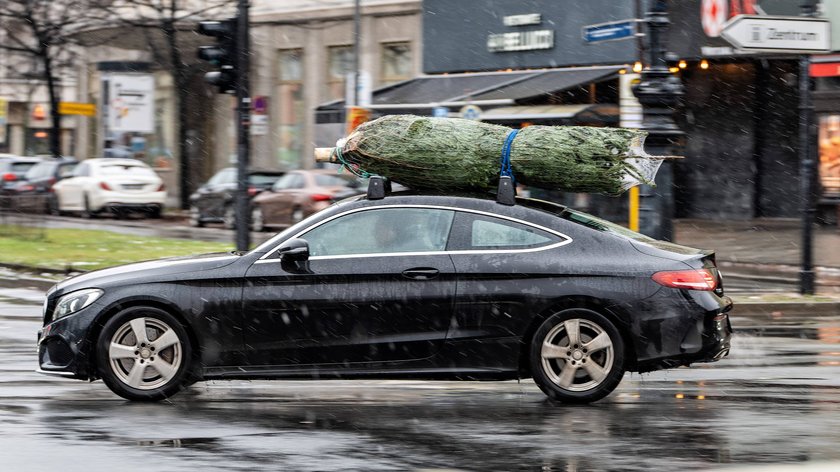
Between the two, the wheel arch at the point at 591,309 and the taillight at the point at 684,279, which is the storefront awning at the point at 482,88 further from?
the wheel arch at the point at 591,309

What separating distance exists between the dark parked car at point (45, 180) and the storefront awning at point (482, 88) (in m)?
8.10

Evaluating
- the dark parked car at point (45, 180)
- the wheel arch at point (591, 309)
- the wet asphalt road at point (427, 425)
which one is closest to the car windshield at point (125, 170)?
the dark parked car at point (45, 180)

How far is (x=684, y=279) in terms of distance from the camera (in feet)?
27.8

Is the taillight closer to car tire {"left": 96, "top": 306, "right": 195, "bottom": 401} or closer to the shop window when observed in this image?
car tire {"left": 96, "top": 306, "right": 195, "bottom": 401}

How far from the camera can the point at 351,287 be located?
338 inches

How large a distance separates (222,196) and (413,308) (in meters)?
24.9

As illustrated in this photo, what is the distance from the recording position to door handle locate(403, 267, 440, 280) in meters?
8.55

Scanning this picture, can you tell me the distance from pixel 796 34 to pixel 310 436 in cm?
976

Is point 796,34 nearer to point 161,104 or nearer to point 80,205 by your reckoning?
point 80,205

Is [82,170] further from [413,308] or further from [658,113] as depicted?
[413,308]

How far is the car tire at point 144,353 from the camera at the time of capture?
867 cm

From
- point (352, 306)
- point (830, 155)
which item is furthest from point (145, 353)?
point (830, 155)

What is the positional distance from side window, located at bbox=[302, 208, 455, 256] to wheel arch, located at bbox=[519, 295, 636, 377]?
748 mm

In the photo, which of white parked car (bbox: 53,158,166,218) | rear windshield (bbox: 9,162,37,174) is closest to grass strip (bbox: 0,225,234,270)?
white parked car (bbox: 53,158,166,218)
